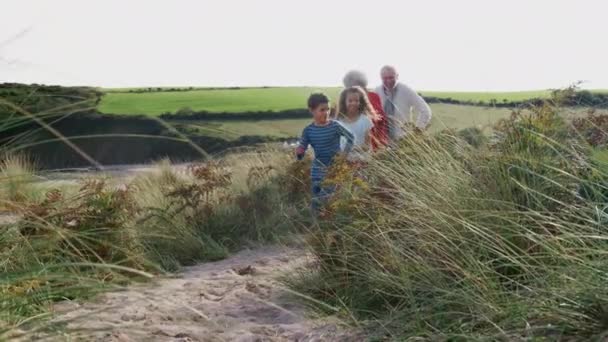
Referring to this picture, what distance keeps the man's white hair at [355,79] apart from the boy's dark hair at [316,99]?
414 millimetres

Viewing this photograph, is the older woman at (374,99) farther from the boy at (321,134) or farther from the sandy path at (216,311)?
the sandy path at (216,311)

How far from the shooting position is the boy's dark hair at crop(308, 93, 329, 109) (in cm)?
697

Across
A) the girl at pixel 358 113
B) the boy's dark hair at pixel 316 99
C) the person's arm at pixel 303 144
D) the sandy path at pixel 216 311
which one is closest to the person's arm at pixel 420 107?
the girl at pixel 358 113

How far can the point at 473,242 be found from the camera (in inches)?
148

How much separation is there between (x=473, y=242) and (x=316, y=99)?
343cm

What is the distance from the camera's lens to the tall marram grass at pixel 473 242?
9.97 feet

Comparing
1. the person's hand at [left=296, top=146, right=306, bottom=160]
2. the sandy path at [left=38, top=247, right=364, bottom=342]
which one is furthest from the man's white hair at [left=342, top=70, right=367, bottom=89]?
the sandy path at [left=38, top=247, right=364, bottom=342]

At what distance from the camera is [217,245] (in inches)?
282

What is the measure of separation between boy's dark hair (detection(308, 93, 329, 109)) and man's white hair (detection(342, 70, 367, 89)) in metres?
0.41

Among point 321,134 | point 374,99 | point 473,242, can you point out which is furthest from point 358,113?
point 473,242

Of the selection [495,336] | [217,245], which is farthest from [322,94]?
[495,336]

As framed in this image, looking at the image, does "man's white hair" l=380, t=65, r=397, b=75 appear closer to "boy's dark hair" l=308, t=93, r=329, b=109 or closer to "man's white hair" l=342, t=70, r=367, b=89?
"man's white hair" l=342, t=70, r=367, b=89

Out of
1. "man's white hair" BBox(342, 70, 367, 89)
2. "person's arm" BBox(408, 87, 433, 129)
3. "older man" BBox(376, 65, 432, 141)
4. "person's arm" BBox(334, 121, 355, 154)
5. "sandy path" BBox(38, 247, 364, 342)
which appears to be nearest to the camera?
"sandy path" BBox(38, 247, 364, 342)

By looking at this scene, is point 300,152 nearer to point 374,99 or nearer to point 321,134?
point 321,134
